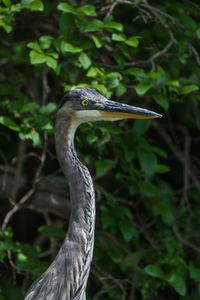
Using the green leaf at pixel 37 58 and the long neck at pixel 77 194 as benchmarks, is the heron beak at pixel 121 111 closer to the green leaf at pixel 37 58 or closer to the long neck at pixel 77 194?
the long neck at pixel 77 194

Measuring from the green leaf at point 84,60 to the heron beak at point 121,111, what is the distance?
34cm

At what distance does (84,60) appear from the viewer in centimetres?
242

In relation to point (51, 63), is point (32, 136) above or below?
below

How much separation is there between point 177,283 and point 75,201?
83cm

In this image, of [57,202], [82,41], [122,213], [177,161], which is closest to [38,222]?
[57,202]

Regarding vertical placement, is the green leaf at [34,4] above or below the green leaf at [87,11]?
below

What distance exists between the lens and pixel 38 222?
4391mm

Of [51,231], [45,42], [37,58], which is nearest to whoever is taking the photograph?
[37,58]

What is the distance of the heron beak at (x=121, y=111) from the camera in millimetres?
2086

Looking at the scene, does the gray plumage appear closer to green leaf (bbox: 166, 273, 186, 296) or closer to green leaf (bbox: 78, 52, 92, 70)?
green leaf (bbox: 78, 52, 92, 70)

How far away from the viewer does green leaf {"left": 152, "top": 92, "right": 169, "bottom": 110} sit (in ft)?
8.16

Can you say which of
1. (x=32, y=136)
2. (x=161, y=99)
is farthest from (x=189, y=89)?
(x=32, y=136)

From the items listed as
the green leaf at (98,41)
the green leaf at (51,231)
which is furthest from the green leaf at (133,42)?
the green leaf at (51,231)

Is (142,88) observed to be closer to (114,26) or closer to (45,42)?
(114,26)
